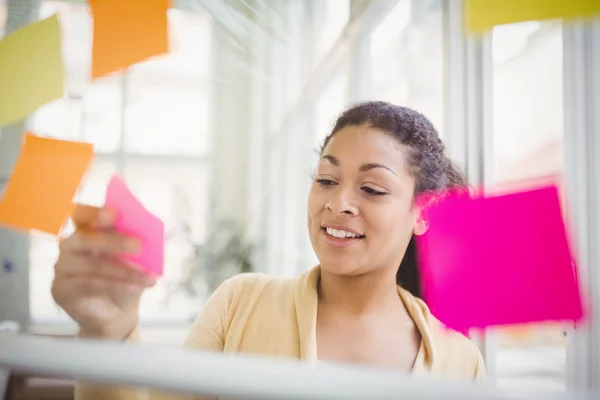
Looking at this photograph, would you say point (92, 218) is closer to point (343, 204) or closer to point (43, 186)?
point (43, 186)

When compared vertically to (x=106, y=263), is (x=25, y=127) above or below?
above

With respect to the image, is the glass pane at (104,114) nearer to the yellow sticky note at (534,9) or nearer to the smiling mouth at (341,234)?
the smiling mouth at (341,234)

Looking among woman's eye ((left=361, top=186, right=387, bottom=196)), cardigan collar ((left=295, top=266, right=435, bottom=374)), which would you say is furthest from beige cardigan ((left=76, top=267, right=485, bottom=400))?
woman's eye ((left=361, top=186, right=387, bottom=196))

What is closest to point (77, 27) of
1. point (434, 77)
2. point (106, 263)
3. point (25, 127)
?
point (25, 127)

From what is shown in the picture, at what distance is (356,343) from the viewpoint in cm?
38

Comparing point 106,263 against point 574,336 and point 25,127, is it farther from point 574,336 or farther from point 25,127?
point 574,336

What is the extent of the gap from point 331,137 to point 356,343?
0.57 feet

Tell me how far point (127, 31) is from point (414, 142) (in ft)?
0.79

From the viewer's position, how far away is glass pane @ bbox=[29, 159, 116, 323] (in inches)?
13.9

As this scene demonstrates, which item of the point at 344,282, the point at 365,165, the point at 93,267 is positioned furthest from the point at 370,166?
the point at 93,267

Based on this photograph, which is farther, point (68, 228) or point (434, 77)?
point (434, 77)

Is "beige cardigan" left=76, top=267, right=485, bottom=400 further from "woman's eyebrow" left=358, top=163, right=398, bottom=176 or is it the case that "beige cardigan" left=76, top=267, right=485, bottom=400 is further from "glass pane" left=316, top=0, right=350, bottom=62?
"glass pane" left=316, top=0, right=350, bottom=62

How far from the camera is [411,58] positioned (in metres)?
0.50

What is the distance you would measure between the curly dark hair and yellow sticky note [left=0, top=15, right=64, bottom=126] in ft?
0.75
